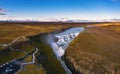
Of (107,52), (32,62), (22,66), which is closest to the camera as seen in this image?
(22,66)

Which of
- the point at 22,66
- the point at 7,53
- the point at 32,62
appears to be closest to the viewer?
the point at 22,66

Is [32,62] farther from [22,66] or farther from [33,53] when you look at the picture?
[33,53]

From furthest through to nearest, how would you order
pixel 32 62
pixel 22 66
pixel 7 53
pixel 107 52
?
pixel 7 53
pixel 107 52
pixel 32 62
pixel 22 66

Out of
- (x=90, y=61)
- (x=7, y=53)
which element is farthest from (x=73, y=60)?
(x=7, y=53)

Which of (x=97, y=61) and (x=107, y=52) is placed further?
(x=107, y=52)

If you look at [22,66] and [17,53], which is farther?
[17,53]

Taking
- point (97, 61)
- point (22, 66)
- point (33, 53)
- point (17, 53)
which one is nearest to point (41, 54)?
point (33, 53)

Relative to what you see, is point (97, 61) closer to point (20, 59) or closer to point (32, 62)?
point (32, 62)

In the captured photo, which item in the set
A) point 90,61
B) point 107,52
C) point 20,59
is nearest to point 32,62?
point 20,59
